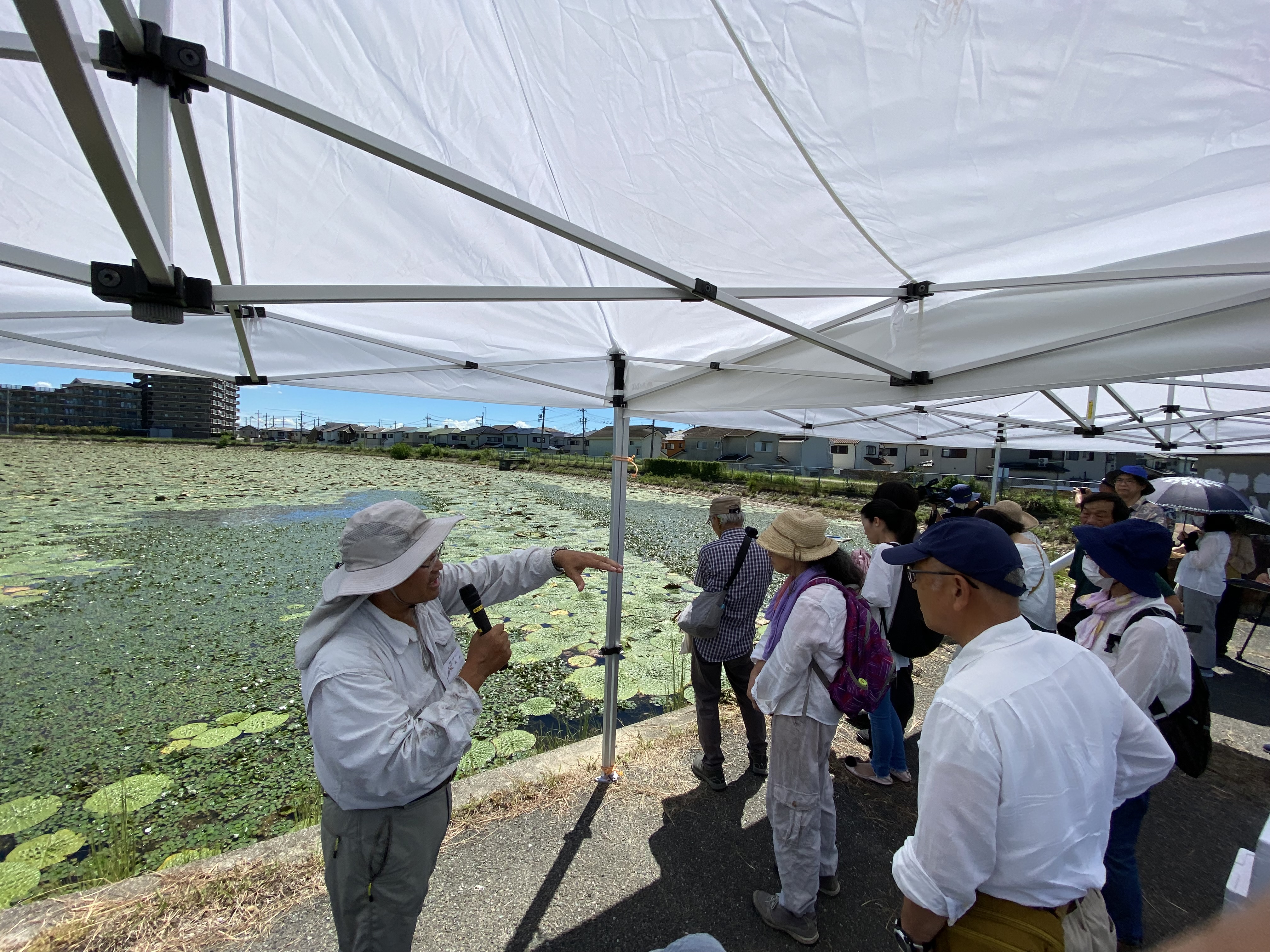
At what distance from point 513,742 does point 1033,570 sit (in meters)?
3.31

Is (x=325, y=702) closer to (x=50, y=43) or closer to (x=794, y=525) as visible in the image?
(x=50, y=43)

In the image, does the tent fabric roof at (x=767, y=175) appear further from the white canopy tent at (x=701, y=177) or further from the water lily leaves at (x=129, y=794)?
the water lily leaves at (x=129, y=794)

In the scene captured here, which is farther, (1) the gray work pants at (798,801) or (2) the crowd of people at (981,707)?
(1) the gray work pants at (798,801)

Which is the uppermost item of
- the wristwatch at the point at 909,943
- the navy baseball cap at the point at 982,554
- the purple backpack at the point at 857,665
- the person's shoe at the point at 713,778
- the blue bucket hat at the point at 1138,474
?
the blue bucket hat at the point at 1138,474

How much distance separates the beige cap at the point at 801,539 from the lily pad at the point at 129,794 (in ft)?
12.0

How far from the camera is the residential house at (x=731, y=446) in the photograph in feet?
126

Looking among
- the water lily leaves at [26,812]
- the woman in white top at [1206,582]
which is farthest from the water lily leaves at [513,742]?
the woman in white top at [1206,582]

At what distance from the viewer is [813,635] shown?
5.79 ft

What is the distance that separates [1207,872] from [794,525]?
2478mm

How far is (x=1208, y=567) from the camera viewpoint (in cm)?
404

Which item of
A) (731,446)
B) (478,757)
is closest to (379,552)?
(478,757)

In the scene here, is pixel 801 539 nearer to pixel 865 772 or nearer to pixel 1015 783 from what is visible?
pixel 1015 783

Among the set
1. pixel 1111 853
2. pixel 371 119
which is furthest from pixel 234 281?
pixel 1111 853

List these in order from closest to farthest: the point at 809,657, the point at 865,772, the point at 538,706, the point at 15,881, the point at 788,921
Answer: the point at 809,657
the point at 788,921
the point at 15,881
the point at 865,772
the point at 538,706
